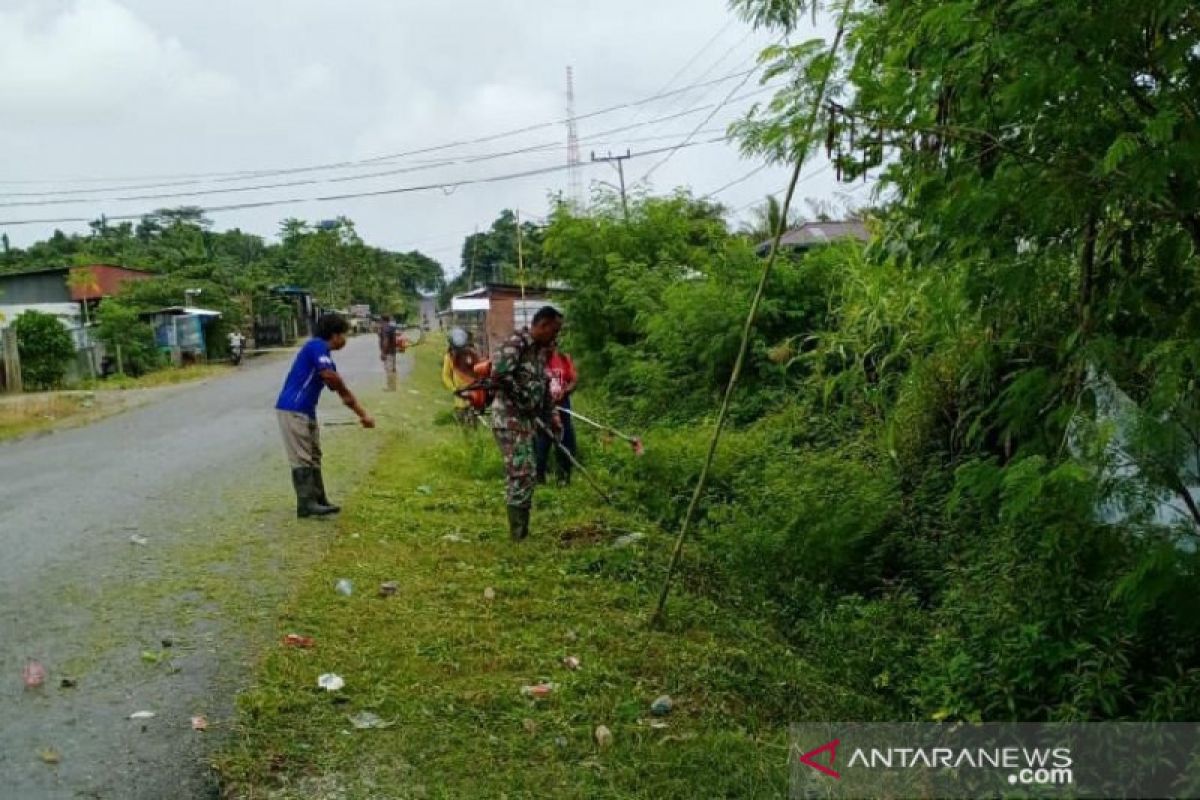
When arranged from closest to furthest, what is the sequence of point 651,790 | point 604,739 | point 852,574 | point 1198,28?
point 1198,28 < point 651,790 < point 604,739 < point 852,574

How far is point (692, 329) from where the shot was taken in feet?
36.9

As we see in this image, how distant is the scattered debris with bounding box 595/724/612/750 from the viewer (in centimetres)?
355

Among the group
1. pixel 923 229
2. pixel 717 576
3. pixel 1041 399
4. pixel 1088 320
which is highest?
pixel 923 229

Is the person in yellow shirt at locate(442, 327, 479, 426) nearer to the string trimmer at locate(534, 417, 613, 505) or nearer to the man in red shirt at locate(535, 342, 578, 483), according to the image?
the man in red shirt at locate(535, 342, 578, 483)

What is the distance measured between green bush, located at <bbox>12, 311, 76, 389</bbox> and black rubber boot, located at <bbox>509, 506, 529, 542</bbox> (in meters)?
20.5

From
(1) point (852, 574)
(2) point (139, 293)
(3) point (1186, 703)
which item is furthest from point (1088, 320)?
(2) point (139, 293)

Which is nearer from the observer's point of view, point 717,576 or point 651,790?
point 651,790

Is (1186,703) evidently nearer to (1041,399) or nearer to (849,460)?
(1041,399)

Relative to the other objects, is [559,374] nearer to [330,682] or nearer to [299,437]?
[299,437]

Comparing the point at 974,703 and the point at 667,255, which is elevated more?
the point at 667,255

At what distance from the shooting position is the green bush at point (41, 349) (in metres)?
22.8

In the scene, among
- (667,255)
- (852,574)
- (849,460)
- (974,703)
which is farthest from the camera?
(667,255)

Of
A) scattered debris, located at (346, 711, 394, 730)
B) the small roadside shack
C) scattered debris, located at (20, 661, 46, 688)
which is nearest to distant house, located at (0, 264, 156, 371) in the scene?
the small roadside shack

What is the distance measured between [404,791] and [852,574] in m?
3.57
